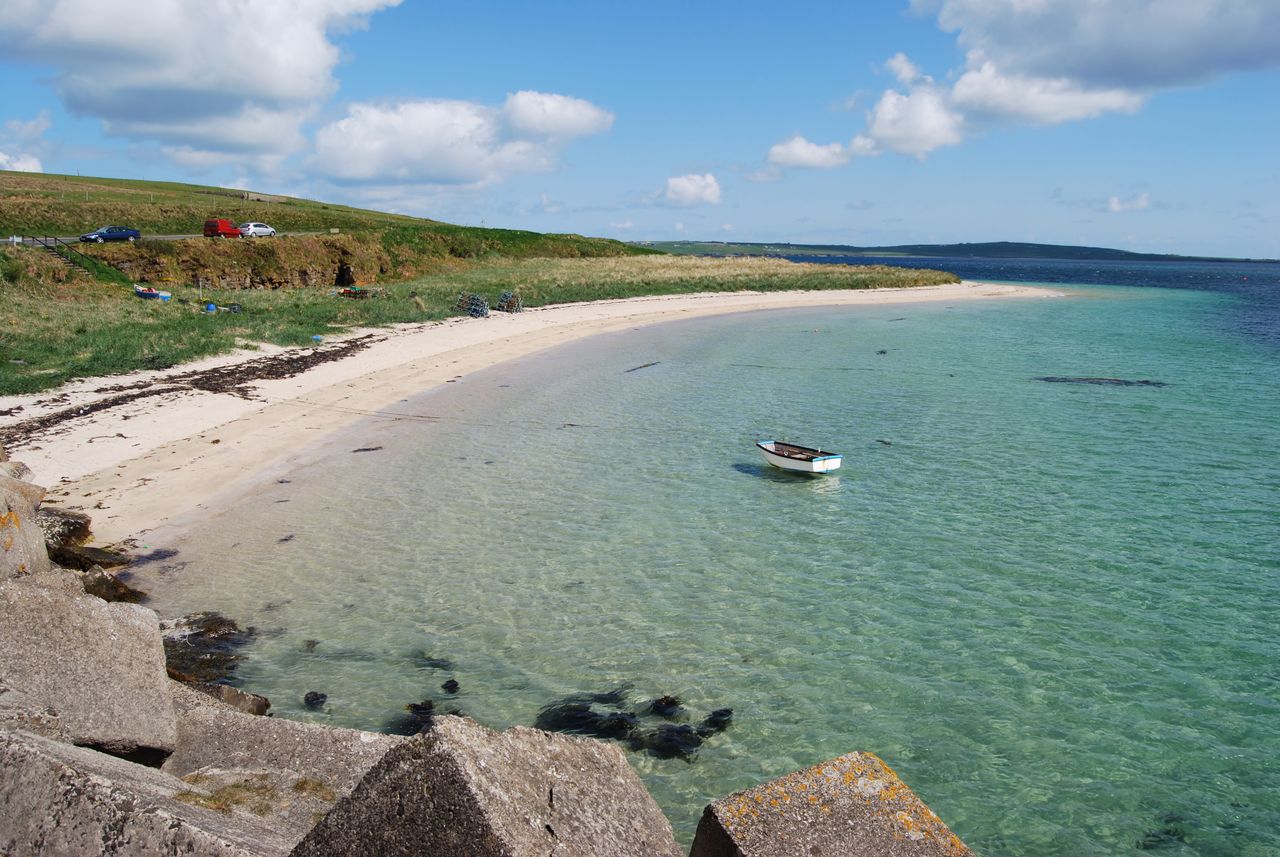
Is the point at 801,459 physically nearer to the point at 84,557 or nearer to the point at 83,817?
the point at 84,557

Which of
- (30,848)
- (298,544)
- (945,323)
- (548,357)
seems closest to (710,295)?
(945,323)

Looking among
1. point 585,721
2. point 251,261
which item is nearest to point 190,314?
point 251,261

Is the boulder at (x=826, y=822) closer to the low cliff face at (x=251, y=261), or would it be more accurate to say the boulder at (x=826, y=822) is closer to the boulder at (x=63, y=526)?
the boulder at (x=63, y=526)

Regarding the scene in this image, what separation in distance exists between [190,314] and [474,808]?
1490 inches

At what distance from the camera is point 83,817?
4086 mm

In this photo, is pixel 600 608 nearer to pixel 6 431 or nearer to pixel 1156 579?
pixel 1156 579

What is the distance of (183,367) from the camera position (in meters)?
27.5

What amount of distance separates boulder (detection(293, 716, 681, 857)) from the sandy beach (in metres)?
13.0

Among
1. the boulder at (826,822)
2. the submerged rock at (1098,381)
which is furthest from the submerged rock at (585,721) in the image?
the submerged rock at (1098,381)

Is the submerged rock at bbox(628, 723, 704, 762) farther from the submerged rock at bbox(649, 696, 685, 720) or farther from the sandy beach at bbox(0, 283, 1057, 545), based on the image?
the sandy beach at bbox(0, 283, 1057, 545)

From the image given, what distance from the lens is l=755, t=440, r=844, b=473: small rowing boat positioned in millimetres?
18734

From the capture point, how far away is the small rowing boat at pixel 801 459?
61.5 feet

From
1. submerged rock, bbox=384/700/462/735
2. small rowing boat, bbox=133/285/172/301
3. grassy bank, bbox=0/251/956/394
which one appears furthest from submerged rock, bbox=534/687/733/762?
small rowing boat, bbox=133/285/172/301

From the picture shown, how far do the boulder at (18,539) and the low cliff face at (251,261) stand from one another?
4347 cm
